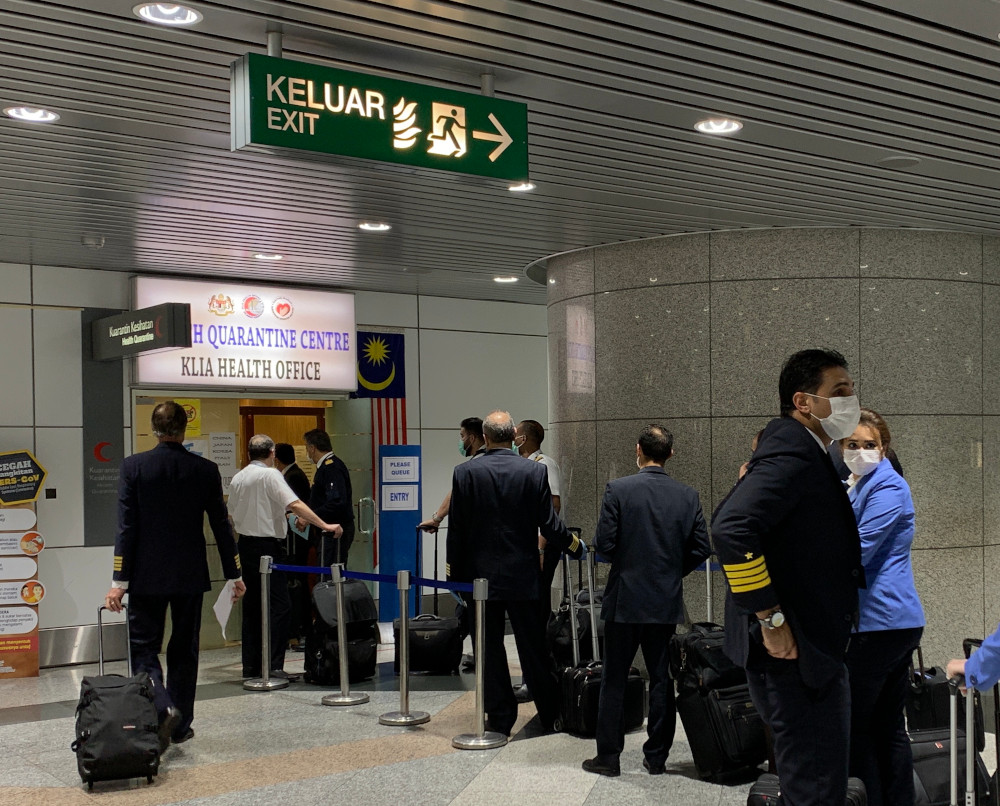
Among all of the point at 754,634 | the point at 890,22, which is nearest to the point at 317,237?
the point at 890,22

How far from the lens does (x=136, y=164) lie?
6066 mm

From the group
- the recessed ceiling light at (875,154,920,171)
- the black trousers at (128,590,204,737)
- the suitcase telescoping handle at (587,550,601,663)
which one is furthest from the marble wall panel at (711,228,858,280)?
the black trousers at (128,590,204,737)

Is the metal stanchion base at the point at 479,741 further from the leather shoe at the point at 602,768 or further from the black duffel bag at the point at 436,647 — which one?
the black duffel bag at the point at 436,647

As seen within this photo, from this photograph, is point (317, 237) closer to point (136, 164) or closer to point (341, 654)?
point (136, 164)

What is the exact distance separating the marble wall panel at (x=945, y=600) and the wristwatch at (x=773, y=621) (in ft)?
16.0

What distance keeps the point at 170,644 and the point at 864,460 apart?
3.90 meters

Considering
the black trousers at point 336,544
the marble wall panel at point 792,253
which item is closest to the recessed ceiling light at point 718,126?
the marble wall panel at point 792,253

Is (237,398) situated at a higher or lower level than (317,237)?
lower

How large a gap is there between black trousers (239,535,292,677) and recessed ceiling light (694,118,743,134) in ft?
14.1

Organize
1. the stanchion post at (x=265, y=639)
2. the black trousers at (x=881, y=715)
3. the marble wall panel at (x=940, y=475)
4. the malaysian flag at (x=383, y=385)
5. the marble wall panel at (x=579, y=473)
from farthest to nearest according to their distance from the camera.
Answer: the malaysian flag at (x=383, y=385), the marble wall panel at (x=579, y=473), the marble wall panel at (x=940, y=475), the stanchion post at (x=265, y=639), the black trousers at (x=881, y=715)

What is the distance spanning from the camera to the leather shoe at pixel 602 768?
18.1 feet

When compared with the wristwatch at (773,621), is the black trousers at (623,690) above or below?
below

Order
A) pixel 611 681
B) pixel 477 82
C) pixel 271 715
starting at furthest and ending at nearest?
1. pixel 271 715
2. pixel 611 681
3. pixel 477 82

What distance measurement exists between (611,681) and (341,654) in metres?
2.34
